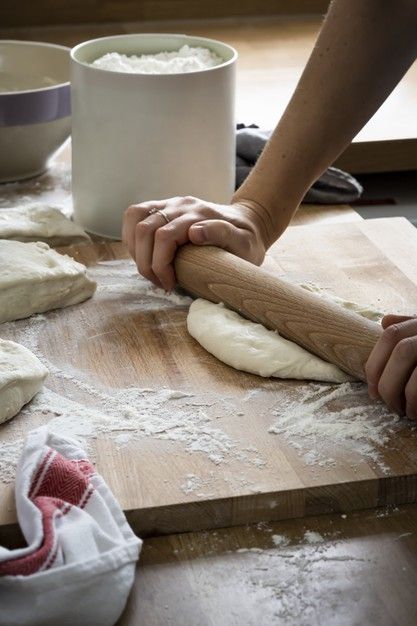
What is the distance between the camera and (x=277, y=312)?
1290 mm

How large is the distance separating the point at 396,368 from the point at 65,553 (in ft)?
1.39

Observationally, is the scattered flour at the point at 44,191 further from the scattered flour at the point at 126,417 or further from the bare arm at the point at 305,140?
the scattered flour at the point at 126,417

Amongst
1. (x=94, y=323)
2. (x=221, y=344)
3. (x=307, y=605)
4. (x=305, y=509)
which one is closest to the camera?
(x=307, y=605)

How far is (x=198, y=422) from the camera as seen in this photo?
1136 mm

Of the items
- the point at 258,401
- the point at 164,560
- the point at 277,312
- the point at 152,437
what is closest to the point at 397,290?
the point at 277,312

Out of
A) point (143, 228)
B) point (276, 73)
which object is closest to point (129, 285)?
point (143, 228)

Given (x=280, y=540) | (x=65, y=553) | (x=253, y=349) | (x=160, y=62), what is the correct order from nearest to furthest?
1. (x=65, y=553)
2. (x=280, y=540)
3. (x=253, y=349)
4. (x=160, y=62)

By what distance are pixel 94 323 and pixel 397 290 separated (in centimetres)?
44

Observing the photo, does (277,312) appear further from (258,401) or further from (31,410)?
(31,410)

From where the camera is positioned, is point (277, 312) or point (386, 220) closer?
point (277, 312)

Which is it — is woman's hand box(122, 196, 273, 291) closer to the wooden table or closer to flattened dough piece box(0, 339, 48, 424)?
flattened dough piece box(0, 339, 48, 424)

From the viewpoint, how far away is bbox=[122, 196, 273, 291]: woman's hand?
56.3 inches

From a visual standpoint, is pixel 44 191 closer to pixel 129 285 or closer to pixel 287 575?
pixel 129 285

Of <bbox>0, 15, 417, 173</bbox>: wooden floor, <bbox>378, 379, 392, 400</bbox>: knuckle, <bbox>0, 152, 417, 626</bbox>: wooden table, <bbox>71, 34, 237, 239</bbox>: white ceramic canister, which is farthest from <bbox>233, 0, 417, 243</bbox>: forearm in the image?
<bbox>0, 152, 417, 626</bbox>: wooden table
